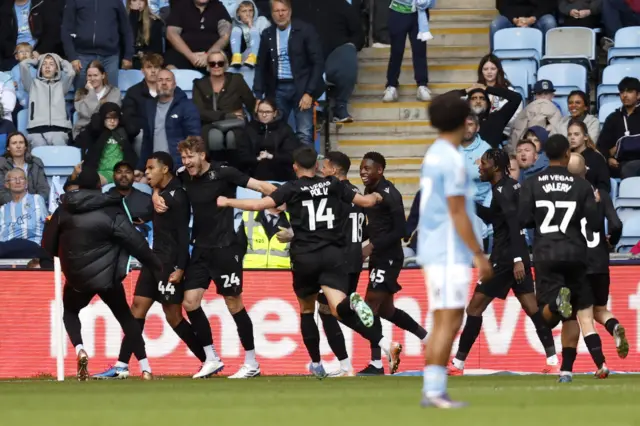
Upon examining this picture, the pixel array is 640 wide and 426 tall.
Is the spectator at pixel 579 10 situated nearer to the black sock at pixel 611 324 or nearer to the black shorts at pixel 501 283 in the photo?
the black shorts at pixel 501 283

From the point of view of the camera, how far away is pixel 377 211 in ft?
50.4

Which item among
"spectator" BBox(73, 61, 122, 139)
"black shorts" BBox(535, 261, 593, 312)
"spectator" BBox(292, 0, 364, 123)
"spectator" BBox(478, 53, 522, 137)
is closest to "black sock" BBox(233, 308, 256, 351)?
"black shorts" BBox(535, 261, 593, 312)

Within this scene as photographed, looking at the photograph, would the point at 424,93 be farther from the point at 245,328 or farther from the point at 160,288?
the point at 160,288

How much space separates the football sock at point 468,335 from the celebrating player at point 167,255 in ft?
9.09

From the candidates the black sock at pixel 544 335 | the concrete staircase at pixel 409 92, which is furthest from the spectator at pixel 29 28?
the black sock at pixel 544 335

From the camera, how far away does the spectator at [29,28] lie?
21297 millimetres

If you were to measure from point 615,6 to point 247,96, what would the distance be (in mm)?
5278

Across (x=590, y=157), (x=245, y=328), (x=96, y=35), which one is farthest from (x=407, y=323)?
(x=96, y=35)

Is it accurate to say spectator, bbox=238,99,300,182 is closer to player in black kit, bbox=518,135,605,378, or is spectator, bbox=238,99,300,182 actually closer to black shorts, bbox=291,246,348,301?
black shorts, bbox=291,246,348,301

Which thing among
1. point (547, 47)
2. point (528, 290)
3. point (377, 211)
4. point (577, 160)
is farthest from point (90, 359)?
point (547, 47)

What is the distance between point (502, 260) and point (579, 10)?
6548 mm

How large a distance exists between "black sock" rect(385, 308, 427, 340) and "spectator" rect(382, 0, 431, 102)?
5.57 m

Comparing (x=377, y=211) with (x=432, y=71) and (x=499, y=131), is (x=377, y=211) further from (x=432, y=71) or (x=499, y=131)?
(x=432, y=71)

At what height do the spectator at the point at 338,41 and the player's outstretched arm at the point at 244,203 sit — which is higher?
the spectator at the point at 338,41
